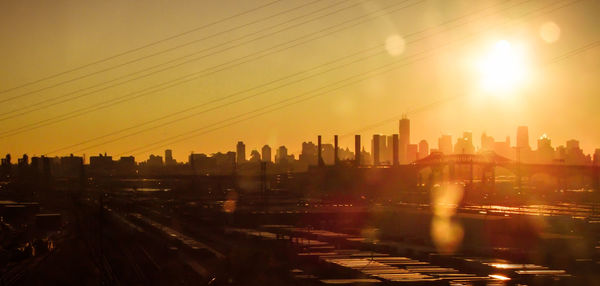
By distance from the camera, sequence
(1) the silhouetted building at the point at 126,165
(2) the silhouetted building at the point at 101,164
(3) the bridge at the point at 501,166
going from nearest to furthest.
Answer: (3) the bridge at the point at 501,166
(2) the silhouetted building at the point at 101,164
(1) the silhouetted building at the point at 126,165

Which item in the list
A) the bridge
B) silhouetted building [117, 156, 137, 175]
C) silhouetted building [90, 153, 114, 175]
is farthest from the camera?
silhouetted building [117, 156, 137, 175]

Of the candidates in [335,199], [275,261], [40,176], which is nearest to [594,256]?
[275,261]

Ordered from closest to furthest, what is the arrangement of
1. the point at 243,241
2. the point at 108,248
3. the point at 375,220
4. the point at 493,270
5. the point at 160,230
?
the point at 493,270 → the point at 243,241 → the point at 108,248 → the point at 160,230 → the point at 375,220

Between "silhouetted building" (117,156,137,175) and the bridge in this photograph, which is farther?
"silhouetted building" (117,156,137,175)

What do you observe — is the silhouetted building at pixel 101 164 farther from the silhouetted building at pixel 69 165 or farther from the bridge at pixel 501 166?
the bridge at pixel 501 166

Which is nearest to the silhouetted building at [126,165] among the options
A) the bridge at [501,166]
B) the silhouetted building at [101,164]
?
the silhouetted building at [101,164]

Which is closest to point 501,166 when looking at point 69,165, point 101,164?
point 101,164

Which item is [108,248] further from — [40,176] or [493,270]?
[40,176]

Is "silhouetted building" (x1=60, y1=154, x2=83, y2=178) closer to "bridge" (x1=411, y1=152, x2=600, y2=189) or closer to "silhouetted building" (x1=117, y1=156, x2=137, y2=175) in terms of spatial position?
"silhouetted building" (x1=117, y1=156, x2=137, y2=175)

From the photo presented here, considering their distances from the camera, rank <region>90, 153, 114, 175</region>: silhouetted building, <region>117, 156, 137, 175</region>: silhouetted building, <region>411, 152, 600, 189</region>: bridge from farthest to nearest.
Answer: <region>117, 156, 137, 175</region>: silhouetted building, <region>90, 153, 114, 175</region>: silhouetted building, <region>411, 152, 600, 189</region>: bridge

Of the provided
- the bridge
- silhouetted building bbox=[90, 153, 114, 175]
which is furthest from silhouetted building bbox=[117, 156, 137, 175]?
the bridge

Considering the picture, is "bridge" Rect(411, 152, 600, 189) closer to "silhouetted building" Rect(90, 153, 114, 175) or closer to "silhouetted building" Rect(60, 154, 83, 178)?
"silhouetted building" Rect(90, 153, 114, 175)
